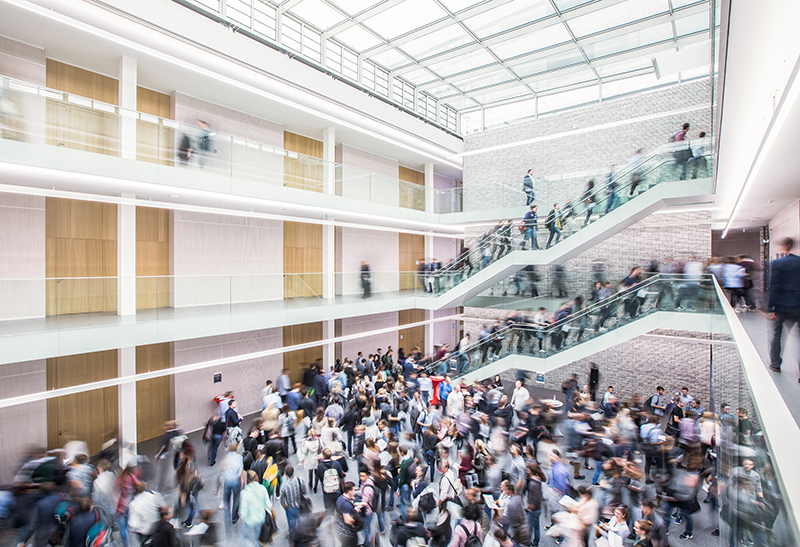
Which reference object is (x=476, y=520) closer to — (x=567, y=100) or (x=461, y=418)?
(x=461, y=418)

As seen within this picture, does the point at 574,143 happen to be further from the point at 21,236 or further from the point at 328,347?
the point at 21,236

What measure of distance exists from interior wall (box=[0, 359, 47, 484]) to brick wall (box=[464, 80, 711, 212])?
48.6 ft

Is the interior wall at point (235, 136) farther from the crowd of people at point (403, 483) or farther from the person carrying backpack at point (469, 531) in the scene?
the person carrying backpack at point (469, 531)

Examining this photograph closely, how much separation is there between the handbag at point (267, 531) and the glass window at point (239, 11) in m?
12.0

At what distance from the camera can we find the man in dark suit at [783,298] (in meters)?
4.21

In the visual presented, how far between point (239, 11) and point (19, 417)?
11.3 m

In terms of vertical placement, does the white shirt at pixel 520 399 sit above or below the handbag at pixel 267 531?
above

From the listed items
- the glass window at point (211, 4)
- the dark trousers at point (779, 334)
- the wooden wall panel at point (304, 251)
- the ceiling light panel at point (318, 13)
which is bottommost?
the dark trousers at point (779, 334)

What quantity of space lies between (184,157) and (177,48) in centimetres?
269

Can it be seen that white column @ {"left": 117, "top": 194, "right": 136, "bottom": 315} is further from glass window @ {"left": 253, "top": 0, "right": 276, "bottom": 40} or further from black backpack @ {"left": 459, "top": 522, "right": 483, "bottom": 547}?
black backpack @ {"left": 459, "top": 522, "right": 483, "bottom": 547}

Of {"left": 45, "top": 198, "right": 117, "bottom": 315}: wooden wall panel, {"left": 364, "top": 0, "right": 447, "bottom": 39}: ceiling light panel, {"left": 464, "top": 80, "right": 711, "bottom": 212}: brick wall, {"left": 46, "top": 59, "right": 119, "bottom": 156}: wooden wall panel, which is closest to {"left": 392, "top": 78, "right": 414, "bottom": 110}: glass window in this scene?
{"left": 464, "top": 80, "right": 711, "bottom": 212}: brick wall

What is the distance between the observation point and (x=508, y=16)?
1184 cm

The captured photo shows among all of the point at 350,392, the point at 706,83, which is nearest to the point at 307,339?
the point at 350,392

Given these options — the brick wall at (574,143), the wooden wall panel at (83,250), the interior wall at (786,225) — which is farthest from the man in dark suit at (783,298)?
the wooden wall panel at (83,250)
